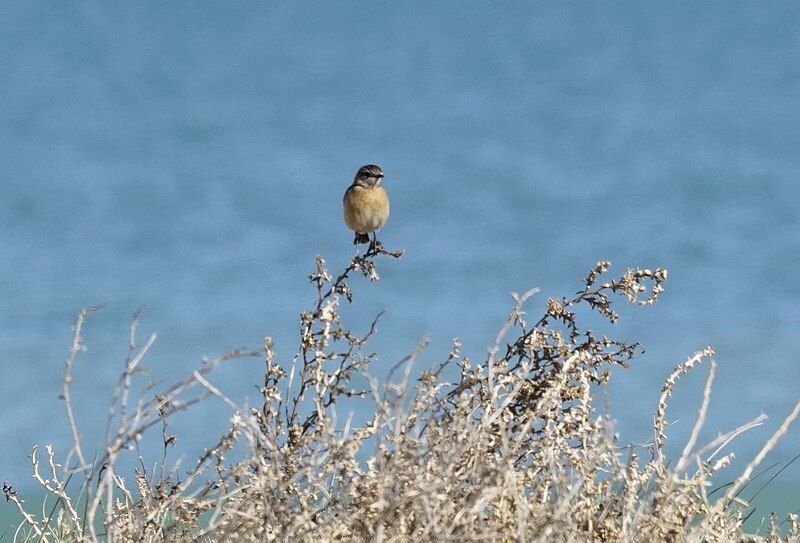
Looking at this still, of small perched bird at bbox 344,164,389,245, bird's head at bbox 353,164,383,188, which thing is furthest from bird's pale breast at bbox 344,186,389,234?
bird's head at bbox 353,164,383,188

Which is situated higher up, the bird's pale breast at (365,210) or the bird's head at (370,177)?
the bird's head at (370,177)

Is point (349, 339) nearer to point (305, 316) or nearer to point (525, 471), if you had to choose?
point (305, 316)

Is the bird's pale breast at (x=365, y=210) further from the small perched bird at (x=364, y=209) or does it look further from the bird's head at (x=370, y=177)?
the bird's head at (x=370, y=177)

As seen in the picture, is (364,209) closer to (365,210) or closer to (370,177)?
(365,210)

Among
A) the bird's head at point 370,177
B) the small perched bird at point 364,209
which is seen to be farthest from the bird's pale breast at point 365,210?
the bird's head at point 370,177

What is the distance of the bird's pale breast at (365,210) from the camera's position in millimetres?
9203

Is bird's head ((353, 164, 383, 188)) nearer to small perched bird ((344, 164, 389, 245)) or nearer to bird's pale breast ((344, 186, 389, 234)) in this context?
small perched bird ((344, 164, 389, 245))

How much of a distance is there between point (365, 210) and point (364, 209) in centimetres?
1

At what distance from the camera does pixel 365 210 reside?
920cm

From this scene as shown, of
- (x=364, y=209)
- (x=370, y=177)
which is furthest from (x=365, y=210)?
(x=370, y=177)

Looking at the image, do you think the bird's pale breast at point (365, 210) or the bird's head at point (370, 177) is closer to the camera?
the bird's pale breast at point (365, 210)

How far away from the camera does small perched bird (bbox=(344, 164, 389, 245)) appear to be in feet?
30.2

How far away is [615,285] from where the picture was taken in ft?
18.1

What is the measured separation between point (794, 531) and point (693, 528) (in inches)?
39.5
